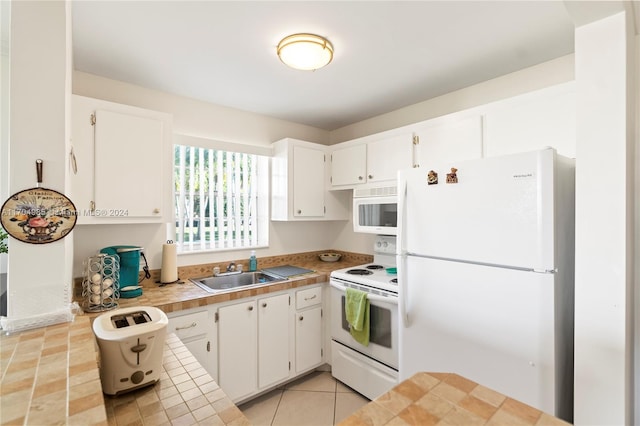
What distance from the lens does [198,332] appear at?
6.35 ft

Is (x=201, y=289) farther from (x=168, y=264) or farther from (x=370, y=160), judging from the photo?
(x=370, y=160)

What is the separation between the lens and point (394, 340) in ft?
6.59

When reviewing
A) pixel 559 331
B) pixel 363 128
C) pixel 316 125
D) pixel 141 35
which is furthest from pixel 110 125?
pixel 559 331

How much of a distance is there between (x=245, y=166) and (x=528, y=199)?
233cm

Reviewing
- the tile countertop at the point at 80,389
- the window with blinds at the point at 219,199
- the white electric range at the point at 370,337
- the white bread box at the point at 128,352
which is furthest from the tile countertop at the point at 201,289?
the white bread box at the point at 128,352

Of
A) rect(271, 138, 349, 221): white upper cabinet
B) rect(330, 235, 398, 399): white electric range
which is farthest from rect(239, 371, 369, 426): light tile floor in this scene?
rect(271, 138, 349, 221): white upper cabinet

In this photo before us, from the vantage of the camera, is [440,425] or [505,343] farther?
[505,343]

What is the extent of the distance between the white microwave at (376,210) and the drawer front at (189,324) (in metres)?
1.43

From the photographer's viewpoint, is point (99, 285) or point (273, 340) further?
point (273, 340)

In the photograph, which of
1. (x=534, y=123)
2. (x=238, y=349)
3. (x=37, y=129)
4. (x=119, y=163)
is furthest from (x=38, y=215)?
(x=534, y=123)

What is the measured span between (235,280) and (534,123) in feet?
8.24

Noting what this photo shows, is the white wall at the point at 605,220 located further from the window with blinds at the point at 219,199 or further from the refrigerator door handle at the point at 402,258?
the window with blinds at the point at 219,199

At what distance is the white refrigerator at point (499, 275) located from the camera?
4.24ft

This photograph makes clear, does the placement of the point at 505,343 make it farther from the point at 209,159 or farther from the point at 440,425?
the point at 209,159
